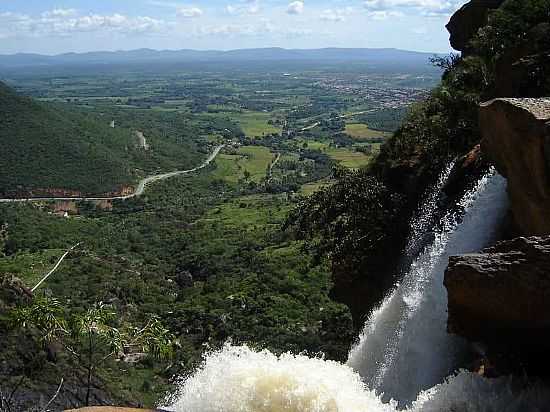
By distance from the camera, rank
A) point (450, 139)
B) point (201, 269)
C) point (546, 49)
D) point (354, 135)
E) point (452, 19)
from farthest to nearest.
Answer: point (354, 135) → point (201, 269) → point (452, 19) → point (450, 139) → point (546, 49)

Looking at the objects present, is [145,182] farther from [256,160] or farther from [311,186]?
[311,186]

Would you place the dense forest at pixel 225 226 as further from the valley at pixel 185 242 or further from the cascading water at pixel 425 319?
the cascading water at pixel 425 319

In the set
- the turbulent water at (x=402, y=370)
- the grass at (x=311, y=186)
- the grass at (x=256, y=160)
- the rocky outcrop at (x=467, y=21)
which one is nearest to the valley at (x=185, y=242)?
the grass at (x=256, y=160)

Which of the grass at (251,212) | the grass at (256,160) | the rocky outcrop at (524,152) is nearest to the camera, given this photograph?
the rocky outcrop at (524,152)

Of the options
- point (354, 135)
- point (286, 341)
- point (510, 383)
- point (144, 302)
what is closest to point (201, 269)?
point (144, 302)

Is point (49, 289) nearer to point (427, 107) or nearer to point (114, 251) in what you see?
point (114, 251)

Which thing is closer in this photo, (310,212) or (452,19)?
(310,212)
